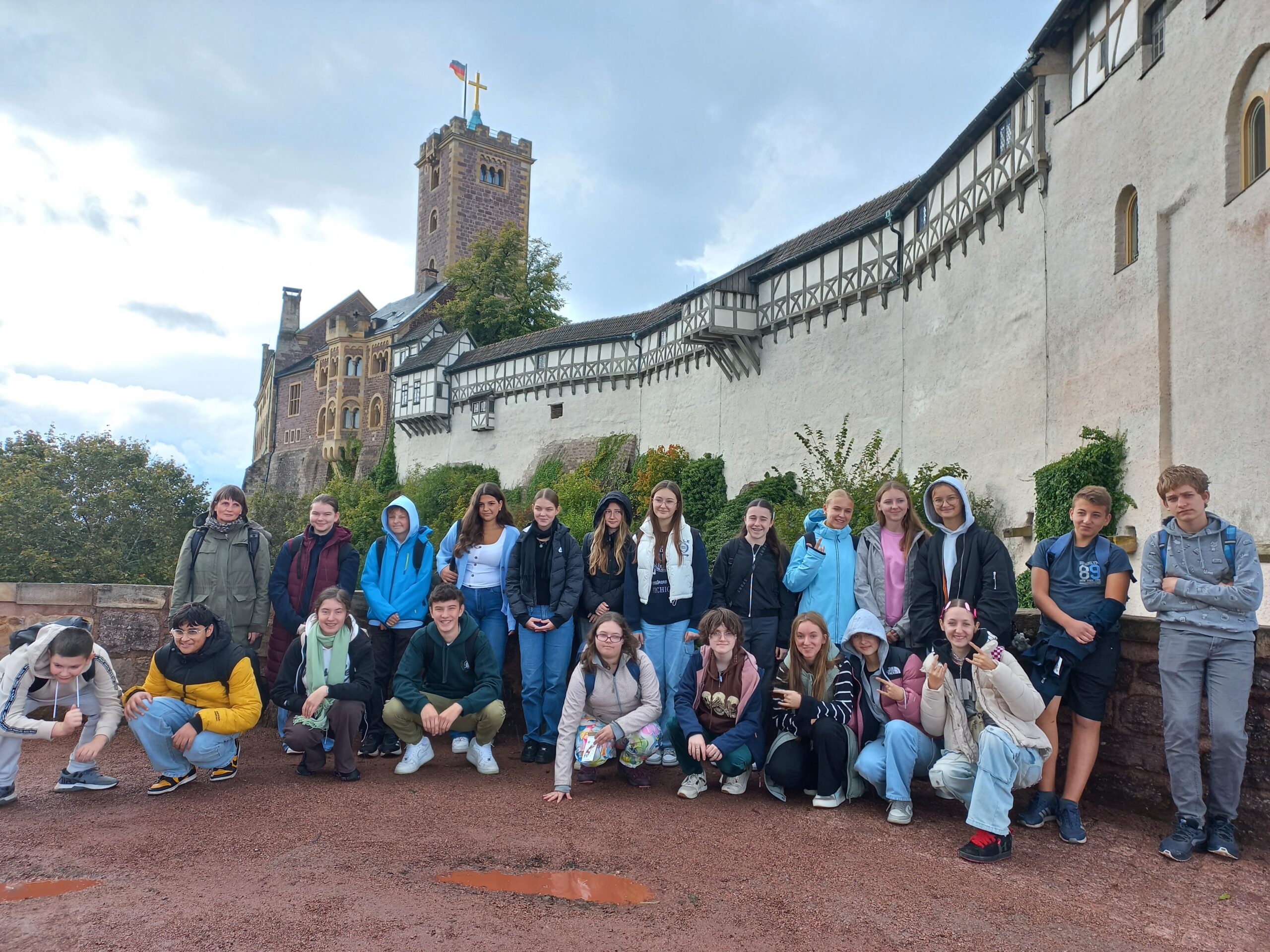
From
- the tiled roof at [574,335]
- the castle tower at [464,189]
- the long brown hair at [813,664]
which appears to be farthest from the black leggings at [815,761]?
the castle tower at [464,189]

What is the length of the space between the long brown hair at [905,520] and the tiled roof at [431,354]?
3686cm

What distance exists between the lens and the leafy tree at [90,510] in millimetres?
32500

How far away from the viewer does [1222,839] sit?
4.07 m

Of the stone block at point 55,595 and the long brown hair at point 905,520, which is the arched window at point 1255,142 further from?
the stone block at point 55,595

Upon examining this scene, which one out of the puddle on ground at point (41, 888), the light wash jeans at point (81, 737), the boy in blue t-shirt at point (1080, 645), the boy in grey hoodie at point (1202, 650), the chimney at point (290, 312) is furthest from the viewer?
the chimney at point (290, 312)

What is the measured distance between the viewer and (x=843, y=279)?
20797 mm

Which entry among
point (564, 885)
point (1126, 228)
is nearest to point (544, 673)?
point (564, 885)

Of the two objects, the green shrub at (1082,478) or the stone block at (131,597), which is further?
the green shrub at (1082,478)

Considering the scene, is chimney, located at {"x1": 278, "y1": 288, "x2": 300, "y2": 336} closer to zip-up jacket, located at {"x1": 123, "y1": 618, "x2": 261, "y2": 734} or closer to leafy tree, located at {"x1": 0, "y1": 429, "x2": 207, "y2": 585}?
leafy tree, located at {"x1": 0, "y1": 429, "x2": 207, "y2": 585}

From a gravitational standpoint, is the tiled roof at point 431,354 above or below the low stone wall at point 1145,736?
above

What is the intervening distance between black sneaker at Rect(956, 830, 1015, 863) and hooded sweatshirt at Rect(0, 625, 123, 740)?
4.55 m

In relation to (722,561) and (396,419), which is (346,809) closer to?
(722,561)

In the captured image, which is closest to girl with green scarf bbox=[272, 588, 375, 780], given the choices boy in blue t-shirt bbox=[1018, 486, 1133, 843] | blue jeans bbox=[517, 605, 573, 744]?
blue jeans bbox=[517, 605, 573, 744]

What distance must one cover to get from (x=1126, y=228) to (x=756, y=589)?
366 inches
